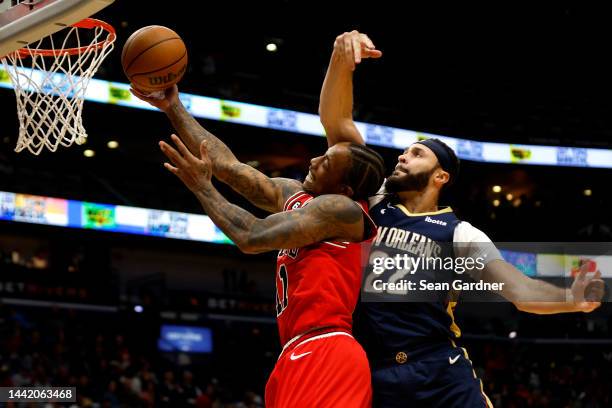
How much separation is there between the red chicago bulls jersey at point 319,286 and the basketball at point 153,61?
930mm

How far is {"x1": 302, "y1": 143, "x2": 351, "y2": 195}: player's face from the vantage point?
357 centimetres

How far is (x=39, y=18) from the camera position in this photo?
3.82 metres

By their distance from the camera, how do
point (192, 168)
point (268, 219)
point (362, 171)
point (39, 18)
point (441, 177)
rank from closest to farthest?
point (192, 168) → point (268, 219) → point (362, 171) → point (39, 18) → point (441, 177)

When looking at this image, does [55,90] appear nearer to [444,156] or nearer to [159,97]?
[159,97]

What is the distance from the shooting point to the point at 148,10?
18.7 meters

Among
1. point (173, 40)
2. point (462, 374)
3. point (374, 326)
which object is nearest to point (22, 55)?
point (173, 40)

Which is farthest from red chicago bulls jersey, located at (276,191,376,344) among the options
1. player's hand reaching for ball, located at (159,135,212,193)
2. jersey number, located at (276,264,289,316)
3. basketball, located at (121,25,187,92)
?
basketball, located at (121,25,187,92)

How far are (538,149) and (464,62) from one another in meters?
2.75

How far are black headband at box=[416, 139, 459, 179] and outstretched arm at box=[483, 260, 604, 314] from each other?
1.58 feet

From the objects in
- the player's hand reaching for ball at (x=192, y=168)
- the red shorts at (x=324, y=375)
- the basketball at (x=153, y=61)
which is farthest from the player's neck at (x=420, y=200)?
the basketball at (x=153, y=61)

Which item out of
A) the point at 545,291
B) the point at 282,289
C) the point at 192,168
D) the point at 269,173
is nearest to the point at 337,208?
the point at 282,289

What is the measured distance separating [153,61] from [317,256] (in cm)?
121

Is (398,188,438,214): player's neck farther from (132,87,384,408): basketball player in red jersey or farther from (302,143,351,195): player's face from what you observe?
(302,143,351,195): player's face

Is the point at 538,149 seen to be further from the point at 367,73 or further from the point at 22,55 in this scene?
the point at 22,55
